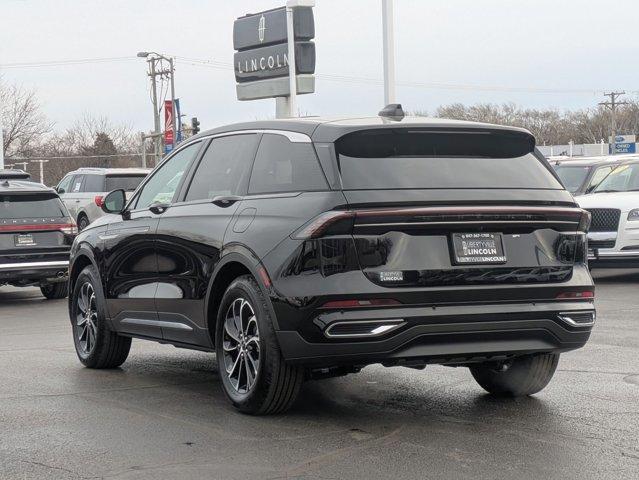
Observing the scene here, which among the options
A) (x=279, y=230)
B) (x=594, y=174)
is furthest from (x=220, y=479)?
(x=594, y=174)

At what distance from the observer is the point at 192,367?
9211mm

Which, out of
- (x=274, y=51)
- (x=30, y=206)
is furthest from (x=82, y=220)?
(x=30, y=206)

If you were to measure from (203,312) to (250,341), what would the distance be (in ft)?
2.15

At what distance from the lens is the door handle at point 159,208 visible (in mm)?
8141

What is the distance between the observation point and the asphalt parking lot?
5.65 meters

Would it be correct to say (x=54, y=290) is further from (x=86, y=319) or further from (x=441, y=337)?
(x=441, y=337)

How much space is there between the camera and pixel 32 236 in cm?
1580

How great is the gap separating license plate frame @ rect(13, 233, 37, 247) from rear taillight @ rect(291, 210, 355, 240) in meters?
→ 10.1

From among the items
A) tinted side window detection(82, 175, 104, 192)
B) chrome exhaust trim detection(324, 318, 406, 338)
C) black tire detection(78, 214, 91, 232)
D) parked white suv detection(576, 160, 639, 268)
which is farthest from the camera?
black tire detection(78, 214, 91, 232)

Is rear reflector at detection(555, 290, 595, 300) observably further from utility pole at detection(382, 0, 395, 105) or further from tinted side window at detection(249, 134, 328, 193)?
utility pole at detection(382, 0, 395, 105)

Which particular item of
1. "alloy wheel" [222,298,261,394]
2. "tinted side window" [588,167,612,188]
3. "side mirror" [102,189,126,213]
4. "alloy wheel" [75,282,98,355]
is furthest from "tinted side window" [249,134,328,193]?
"tinted side window" [588,167,612,188]

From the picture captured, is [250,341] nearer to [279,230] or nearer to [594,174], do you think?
[279,230]

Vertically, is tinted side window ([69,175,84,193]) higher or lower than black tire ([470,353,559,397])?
lower

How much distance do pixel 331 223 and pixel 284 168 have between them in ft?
2.75
